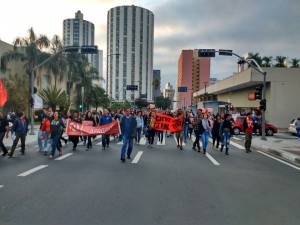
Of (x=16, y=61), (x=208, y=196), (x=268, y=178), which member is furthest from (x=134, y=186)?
(x=16, y=61)

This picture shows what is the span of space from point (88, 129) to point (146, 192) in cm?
794

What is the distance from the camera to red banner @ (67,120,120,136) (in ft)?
46.4

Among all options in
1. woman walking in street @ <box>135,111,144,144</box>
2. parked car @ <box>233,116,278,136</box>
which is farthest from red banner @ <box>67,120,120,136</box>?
parked car @ <box>233,116,278,136</box>

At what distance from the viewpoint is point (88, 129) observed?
47.2ft

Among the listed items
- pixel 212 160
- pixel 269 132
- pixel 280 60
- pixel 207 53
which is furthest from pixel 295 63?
pixel 212 160

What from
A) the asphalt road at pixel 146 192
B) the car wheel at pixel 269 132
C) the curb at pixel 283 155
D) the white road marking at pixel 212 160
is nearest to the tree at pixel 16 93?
the car wheel at pixel 269 132

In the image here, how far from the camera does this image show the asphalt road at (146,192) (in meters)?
5.32

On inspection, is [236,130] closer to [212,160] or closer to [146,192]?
[212,160]

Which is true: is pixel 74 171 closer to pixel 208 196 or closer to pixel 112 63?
pixel 208 196

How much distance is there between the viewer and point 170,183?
25.8 feet

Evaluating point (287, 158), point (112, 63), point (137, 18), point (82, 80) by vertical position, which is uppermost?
point (137, 18)

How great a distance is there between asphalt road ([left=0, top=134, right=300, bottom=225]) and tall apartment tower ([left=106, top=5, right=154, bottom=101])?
381 ft

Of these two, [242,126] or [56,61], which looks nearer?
[242,126]

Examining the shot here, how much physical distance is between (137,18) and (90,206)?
443 feet
